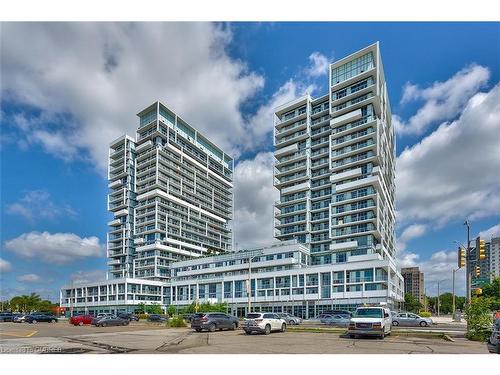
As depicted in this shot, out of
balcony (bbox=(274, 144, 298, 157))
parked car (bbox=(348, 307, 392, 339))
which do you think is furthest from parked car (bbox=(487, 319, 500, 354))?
balcony (bbox=(274, 144, 298, 157))

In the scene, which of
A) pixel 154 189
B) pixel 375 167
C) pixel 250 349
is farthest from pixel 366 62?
Answer: pixel 250 349

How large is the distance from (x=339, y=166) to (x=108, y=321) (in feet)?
201

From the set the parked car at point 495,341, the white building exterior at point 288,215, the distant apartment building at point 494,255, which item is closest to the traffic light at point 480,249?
the parked car at point 495,341

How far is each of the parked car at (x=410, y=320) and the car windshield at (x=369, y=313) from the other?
78.0 feet

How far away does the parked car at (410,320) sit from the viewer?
45.0 metres

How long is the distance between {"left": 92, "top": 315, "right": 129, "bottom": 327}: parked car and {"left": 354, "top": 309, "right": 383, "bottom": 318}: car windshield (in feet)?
113

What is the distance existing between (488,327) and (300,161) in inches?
3368

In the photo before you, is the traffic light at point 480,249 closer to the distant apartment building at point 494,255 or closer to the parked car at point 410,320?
the distant apartment building at point 494,255

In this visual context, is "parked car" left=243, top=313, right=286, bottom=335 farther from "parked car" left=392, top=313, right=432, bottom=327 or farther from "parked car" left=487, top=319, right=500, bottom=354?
"parked car" left=392, top=313, right=432, bottom=327

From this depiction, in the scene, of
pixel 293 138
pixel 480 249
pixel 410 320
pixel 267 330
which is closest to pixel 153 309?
pixel 293 138

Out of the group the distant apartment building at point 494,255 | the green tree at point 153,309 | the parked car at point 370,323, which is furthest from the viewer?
the green tree at point 153,309

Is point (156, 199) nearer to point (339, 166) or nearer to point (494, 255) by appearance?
point (339, 166)

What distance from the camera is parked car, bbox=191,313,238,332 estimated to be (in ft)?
106
